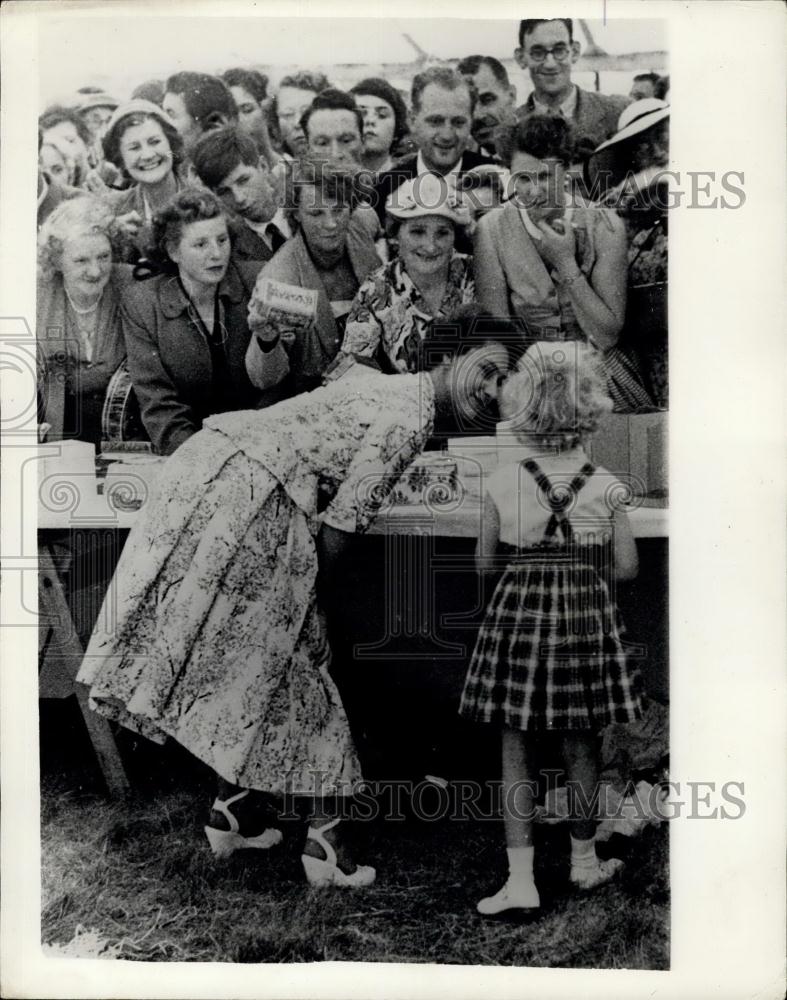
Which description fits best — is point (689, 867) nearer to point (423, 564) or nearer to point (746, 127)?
point (423, 564)

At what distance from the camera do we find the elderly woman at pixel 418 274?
8.77 ft

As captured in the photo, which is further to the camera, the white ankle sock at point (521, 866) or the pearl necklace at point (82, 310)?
the pearl necklace at point (82, 310)

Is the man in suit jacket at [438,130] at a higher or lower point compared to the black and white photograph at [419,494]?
higher

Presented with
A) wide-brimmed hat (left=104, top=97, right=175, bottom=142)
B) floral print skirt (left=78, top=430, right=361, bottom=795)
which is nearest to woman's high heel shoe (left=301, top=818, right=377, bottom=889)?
floral print skirt (left=78, top=430, right=361, bottom=795)

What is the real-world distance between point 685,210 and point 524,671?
4.34ft

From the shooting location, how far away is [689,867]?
2.65 metres

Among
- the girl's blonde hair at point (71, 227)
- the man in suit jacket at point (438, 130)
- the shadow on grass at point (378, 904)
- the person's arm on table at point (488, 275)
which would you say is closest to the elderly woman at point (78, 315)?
the girl's blonde hair at point (71, 227)

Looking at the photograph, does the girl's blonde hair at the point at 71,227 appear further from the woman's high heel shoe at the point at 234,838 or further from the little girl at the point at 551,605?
the woman's high heel shoe at the point at 234,838

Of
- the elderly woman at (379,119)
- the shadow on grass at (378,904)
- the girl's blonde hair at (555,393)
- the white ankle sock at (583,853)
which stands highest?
the elderly woman at (379,119)

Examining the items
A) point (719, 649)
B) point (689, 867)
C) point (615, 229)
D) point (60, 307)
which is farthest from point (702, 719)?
point (60, 307)

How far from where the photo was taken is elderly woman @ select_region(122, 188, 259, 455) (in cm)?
270

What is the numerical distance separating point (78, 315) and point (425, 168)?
1042mm

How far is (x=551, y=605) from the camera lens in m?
2.64

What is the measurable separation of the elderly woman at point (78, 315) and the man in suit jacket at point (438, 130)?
778 mm
